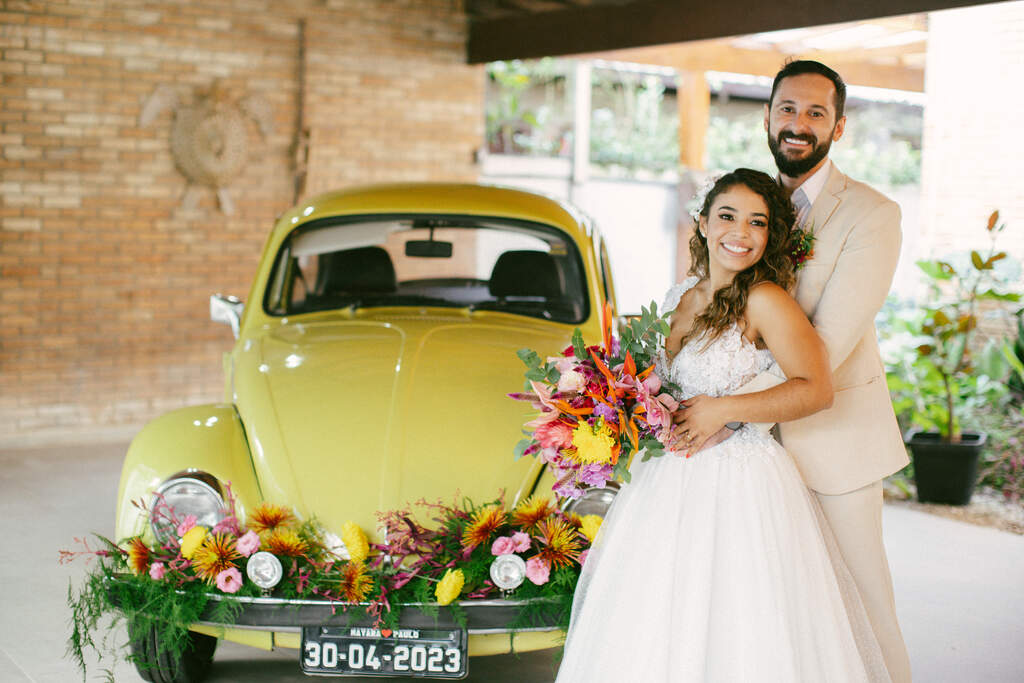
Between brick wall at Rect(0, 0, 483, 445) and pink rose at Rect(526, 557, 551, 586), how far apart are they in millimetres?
6457

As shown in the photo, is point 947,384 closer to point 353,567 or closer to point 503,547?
point 503,547

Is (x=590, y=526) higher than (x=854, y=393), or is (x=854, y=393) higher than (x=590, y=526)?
(x=854, y=393)

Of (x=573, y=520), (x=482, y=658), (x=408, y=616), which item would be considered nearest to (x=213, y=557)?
(x=408, y=616)

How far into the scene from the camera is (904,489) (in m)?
7.07

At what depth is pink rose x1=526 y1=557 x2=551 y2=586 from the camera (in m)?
2.98

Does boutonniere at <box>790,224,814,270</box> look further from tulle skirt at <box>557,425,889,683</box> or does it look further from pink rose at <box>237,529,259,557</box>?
pink rose at <box>237,529,259,557</box>

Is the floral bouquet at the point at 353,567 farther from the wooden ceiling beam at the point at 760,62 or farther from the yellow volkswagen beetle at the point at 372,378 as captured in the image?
the wooden ceiling beam at the point at 760,62

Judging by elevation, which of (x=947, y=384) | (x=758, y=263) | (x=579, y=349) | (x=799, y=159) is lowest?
(x=947, y=384)

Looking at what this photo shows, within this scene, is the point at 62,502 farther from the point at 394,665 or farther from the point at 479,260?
the point at 394,665

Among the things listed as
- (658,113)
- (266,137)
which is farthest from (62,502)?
(658,113)

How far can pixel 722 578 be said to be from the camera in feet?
8.23

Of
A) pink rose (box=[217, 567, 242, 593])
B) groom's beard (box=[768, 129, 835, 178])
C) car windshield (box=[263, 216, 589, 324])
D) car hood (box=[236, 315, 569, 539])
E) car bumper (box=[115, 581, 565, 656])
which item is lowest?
car bumper (box=[115, 581, 565, 656])

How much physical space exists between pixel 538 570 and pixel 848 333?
108cm

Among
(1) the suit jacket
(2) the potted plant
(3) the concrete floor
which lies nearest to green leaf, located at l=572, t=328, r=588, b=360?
(1) the suit jacket
